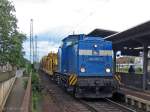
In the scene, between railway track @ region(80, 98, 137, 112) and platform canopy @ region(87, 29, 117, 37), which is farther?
platform canopy @ region(87, 29, 117, 37)

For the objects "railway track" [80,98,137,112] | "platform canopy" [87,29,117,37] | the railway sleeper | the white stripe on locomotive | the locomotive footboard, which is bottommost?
"railway track" [80,98,137,112]

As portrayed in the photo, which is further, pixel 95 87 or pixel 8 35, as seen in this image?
pixel 95 87

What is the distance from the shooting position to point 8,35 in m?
18.9

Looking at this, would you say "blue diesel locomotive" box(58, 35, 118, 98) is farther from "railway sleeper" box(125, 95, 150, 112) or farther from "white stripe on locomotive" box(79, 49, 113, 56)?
"railway sleeper" box(125, 95, 150, 112)

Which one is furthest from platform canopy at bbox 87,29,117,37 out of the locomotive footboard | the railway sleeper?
the railway sleeper

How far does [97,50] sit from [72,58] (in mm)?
2262

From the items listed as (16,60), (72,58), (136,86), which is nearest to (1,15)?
(16,60)

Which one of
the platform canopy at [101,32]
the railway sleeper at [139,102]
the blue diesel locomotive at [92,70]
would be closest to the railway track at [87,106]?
the blue diesel locomotive at [92,70]

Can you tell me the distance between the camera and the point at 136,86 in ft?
123

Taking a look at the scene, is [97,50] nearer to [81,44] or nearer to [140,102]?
[81,44]

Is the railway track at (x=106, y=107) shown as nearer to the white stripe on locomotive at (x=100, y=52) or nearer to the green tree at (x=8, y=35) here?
the white stripe on locomotive at (x=100, y=52)

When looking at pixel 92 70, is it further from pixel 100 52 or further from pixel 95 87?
pixel 95 87

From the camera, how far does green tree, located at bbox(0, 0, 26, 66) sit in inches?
730

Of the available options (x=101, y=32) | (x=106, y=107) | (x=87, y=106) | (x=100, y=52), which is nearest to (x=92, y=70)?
(x=100, y=52)
